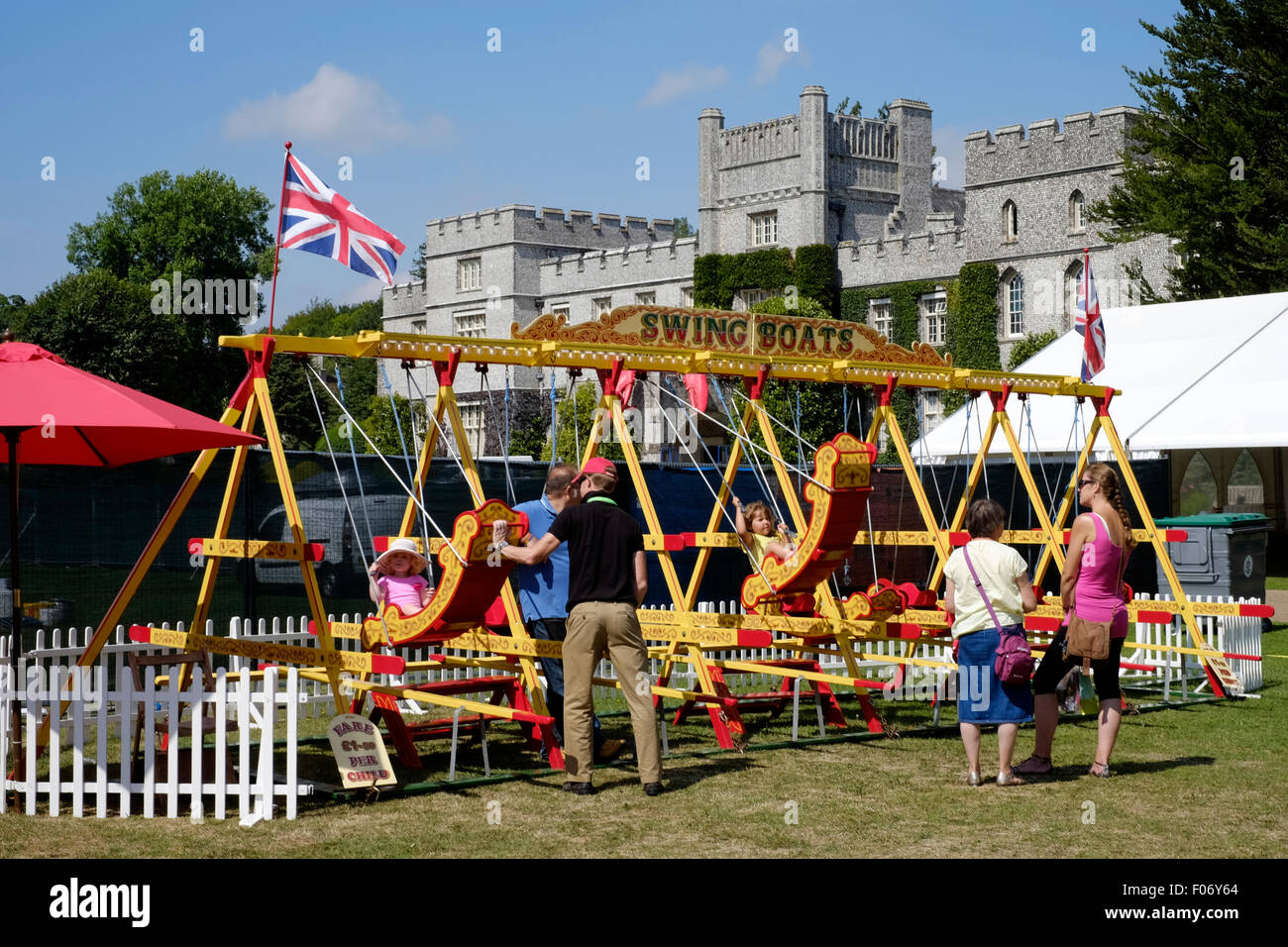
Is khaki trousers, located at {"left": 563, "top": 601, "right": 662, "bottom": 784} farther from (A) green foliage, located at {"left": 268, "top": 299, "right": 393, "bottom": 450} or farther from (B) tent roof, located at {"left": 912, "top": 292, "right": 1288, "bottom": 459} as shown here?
(A) green foliage, located at {"left": 268, "top": 299, "right": 393, "bottom": 450}

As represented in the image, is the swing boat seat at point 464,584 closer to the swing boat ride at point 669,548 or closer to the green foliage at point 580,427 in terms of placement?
the swing boat ride at point 669,548

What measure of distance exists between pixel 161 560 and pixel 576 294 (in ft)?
148

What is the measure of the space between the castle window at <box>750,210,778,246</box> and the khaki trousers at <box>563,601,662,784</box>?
1742 inches

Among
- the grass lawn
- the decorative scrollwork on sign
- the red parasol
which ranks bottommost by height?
the grass lawn

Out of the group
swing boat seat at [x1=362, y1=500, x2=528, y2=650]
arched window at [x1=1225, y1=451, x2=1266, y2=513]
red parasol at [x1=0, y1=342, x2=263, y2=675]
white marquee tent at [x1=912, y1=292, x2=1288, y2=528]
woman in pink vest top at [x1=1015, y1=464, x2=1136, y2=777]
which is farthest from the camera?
arched window at [x1=1225, y1=451, x2=1266, y2=513]

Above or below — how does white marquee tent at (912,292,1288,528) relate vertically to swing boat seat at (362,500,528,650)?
above

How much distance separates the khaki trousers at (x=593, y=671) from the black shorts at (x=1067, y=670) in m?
2.31

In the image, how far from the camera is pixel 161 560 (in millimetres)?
13336

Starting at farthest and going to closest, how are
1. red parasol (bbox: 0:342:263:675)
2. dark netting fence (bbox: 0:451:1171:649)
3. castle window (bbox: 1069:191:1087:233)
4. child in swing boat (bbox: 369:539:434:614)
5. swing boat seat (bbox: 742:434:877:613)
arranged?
castle window (bbox: 1069:191:1087:233) < dark netting fence (bbox: 0:451:1171:649) < child in swing boat (bbox: 369:539:434:614) < swing boat seat (bbox: 742:434:877:613) < red parasol (bbox: 0:342:263:675)

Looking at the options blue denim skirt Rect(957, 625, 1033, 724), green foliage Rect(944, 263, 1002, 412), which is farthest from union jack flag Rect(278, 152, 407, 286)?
green foliage Rect(944, 263, 1002, 412)

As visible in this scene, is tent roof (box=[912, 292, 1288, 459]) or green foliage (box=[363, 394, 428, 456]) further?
green foliage (box=[363, 394, 428, 456])

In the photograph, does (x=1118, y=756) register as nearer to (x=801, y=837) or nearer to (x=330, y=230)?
(x=801, y=837)

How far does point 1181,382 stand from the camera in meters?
21.4

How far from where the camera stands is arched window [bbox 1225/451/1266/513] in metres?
26.5
